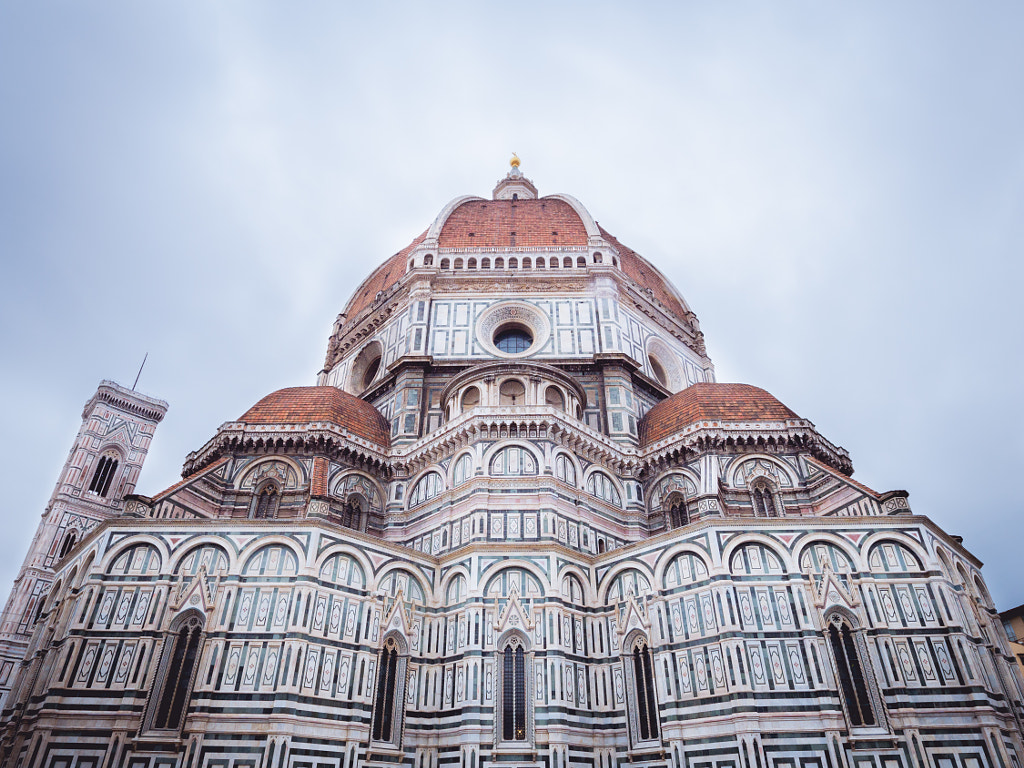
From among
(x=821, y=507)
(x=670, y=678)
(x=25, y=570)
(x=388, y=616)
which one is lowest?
(x=670, y=678)

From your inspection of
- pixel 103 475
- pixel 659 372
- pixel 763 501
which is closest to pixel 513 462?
pixel 763 501

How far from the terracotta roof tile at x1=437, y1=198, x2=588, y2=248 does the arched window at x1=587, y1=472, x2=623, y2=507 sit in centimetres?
1366

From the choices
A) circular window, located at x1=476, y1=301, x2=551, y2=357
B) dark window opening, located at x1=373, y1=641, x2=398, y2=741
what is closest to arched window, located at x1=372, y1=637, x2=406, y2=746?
dark window opening, located at x1=373, y1=641, x2=398, y2=741

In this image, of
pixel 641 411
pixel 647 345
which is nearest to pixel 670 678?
pixel 641 411

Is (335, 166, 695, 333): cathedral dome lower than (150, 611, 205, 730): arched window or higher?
higher

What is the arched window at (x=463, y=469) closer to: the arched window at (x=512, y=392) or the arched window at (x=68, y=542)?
the arched window at (x=512, y=392)

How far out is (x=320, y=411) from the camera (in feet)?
86.6

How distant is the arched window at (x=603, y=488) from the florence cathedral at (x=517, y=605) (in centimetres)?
13

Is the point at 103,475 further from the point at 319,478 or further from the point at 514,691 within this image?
the point at 514,691

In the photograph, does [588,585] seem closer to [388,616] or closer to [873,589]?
[388,616]

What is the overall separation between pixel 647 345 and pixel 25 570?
3937cm

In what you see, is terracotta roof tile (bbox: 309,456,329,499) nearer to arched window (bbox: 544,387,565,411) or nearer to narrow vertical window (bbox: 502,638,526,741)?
narrow vertical window (bbox: 502,638,526,741)

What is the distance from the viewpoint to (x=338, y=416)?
26.5m

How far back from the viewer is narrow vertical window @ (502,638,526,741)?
18750 millimetres
